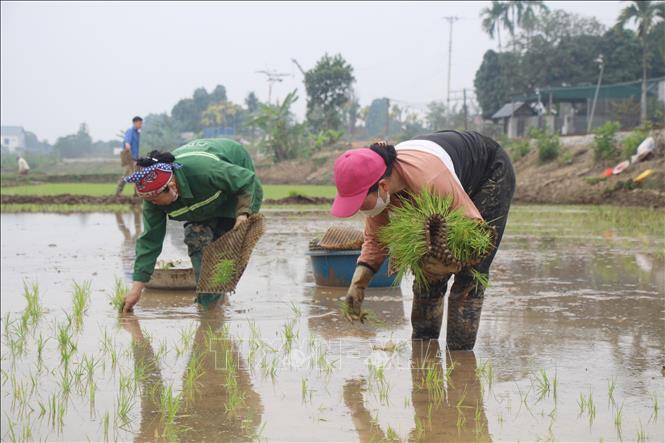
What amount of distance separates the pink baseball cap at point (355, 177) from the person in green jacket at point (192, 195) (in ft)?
6.17

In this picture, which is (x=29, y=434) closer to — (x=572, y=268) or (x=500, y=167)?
(x=500, y=167)

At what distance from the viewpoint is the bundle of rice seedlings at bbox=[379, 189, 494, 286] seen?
15.9ft

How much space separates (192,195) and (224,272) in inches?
24.1

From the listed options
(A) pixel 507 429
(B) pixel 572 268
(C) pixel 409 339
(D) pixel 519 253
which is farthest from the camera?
(D) pixel 519 253

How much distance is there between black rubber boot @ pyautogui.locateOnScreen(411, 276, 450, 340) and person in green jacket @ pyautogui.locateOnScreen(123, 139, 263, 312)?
1.57 m

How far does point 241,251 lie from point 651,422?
11.1ft

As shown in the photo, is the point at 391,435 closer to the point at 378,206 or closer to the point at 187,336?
the point at 378,206

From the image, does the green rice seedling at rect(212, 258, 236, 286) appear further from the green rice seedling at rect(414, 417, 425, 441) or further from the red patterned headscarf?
the green rice seedling at rect(414, 417, 425, 441)

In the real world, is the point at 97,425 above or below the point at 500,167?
below

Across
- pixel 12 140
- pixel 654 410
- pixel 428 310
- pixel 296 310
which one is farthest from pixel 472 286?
pixel 12 140

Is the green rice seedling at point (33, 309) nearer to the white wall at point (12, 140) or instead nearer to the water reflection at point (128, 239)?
the water reflection at point (128, 239)

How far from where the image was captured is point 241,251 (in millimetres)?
6840

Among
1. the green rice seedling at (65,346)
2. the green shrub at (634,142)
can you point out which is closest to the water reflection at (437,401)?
the green rice seedling at (65,346)

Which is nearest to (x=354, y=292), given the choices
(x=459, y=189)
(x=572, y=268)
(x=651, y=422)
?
(x=459, y=189)
